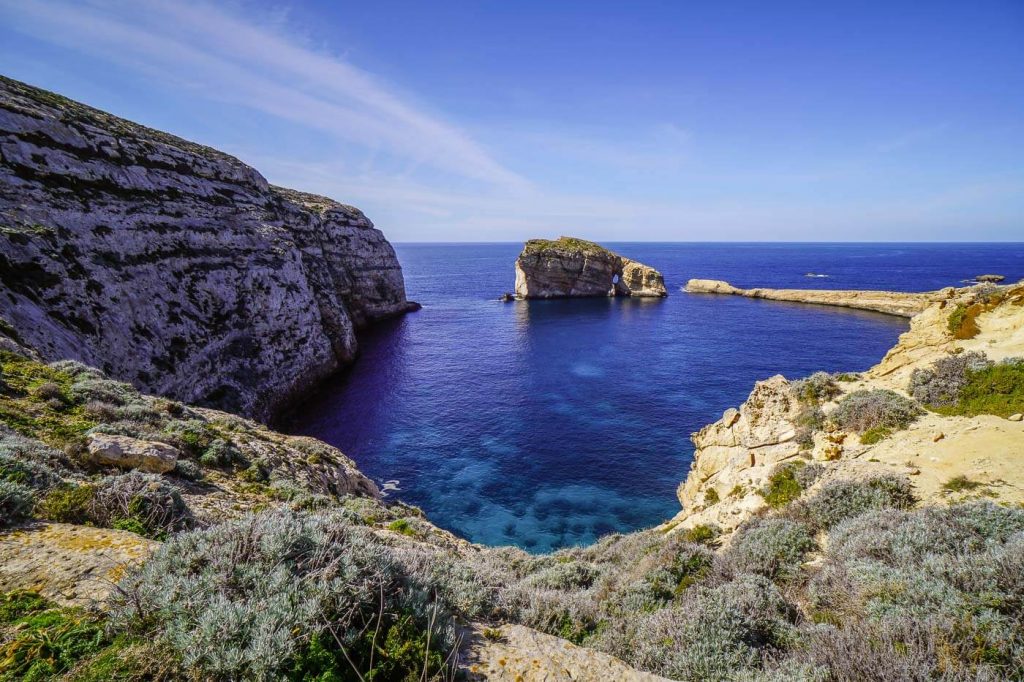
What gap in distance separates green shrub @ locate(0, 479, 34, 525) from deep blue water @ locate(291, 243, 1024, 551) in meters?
18.5

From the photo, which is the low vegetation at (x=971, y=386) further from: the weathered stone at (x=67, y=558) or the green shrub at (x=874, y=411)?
the weathered stone at (x=67, y=558)

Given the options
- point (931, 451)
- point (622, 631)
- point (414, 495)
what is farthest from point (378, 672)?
point (414, 495)

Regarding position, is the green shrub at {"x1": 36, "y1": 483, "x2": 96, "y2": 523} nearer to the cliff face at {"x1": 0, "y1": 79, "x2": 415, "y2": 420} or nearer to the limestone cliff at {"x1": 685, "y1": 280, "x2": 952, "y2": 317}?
the cliff face at {"x1": 0, "y1": 79, "x2": 415, "y2": 420}

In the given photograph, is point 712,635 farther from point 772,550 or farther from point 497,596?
point 772,550

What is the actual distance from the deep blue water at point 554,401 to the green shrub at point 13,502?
729 inches

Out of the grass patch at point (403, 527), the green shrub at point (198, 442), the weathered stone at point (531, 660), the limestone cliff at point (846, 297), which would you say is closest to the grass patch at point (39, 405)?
the green shrub at point (198, 442)

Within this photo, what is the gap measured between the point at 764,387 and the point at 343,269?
211ft

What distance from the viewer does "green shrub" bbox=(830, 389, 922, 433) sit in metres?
13.5

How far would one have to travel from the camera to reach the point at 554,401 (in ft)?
130

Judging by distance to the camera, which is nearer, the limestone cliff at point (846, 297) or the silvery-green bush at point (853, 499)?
the silvery-green bush at point (853, 499)

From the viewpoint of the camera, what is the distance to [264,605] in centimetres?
441

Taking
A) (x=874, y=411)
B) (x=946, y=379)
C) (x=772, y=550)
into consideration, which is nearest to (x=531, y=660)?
(x=772, y=550)

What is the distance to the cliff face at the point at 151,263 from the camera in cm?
2456

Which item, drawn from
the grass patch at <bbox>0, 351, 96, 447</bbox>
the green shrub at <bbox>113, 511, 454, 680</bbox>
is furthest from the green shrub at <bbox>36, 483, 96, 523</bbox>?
the grass patch at <bbox>0, 351, 96, 447</bbox>
